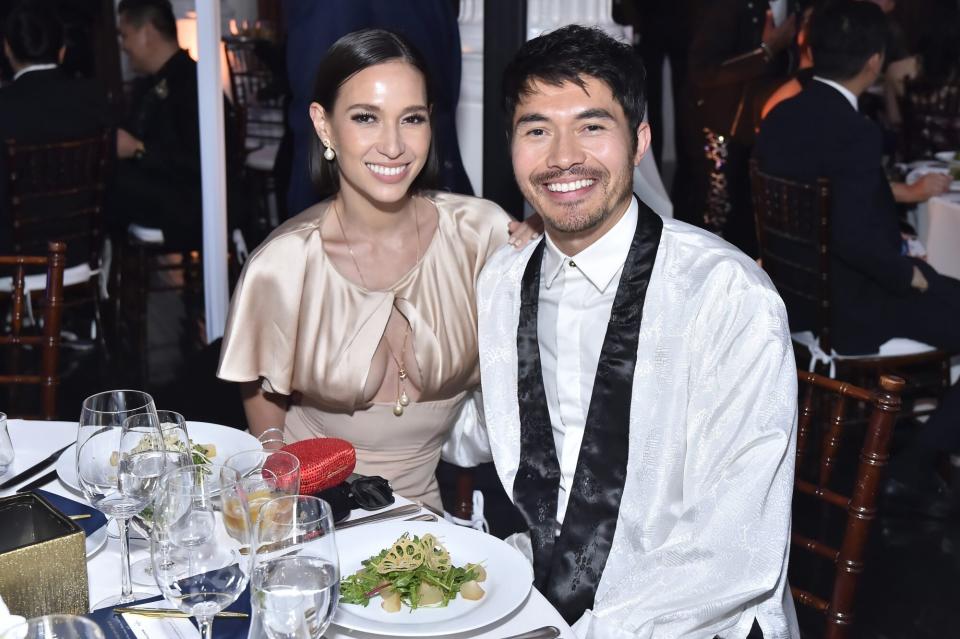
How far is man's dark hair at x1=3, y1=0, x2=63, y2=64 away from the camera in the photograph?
14.5 feet

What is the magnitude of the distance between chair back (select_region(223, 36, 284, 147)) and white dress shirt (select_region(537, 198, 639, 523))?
4.57 meters

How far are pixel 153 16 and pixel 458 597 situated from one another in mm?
4288

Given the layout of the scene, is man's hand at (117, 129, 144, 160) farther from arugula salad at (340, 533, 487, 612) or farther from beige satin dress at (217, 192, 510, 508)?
arugula salad at (340, 533, 487, 612)

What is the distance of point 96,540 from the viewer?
146 centimetres

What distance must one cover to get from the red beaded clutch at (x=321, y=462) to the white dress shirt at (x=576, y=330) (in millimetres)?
411

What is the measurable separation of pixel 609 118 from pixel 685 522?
2.21 feet

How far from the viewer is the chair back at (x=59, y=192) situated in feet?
13.5

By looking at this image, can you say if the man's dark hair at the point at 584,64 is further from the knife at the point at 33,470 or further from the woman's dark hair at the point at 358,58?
the knife at the point at 33,470

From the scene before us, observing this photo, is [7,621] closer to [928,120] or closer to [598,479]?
[598,479]

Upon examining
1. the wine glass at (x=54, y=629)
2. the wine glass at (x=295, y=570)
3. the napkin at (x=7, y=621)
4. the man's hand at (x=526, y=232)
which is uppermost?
the man's hand at (x=526, y=232)

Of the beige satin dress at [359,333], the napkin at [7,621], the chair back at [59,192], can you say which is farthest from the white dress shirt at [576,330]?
the chair back at [59,192]

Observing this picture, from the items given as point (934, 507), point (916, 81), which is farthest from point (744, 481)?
point (916, 81)

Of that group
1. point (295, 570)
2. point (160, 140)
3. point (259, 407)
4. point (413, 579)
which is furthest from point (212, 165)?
point (295, 570)

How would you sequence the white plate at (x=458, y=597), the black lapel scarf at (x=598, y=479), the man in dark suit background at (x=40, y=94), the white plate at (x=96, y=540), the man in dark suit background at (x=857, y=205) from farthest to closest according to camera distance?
the man in dark suit background at (x=40, y=94), the man in dark suit background at (x=857, y=205), the black lapel scarf at (x=598, y=479), the white plate at (x=96, y=540), the white plate at (x=458, y=597)
